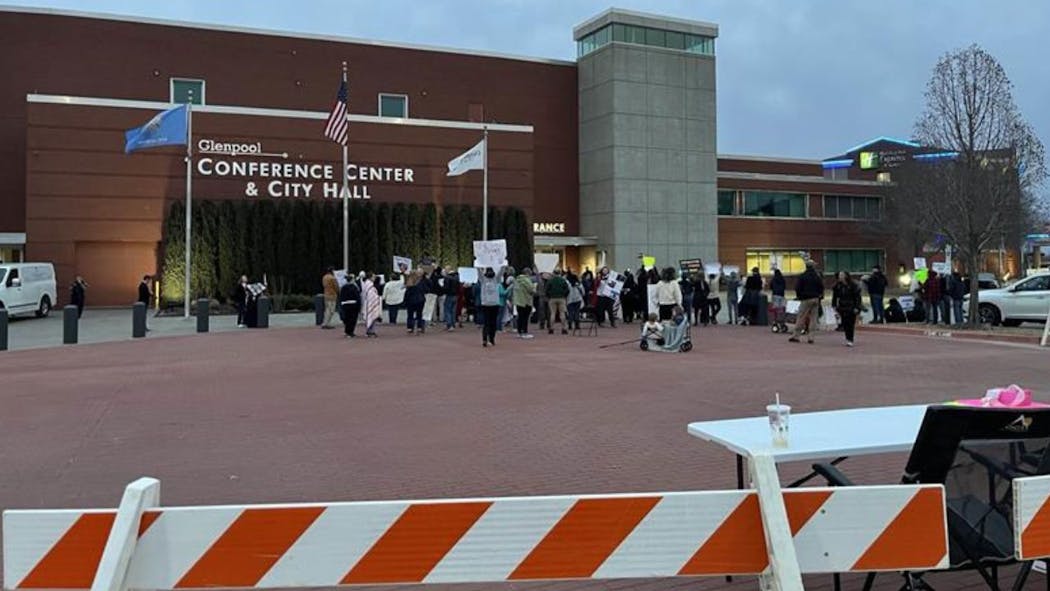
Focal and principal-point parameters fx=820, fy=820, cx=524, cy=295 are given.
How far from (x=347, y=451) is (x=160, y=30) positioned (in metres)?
35.9

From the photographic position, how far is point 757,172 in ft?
180

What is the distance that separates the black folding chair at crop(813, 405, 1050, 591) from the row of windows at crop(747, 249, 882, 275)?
48.2 meters

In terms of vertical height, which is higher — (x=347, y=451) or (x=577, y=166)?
(x=577, y=166)

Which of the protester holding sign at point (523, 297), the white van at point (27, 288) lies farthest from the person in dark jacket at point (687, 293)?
the white van at point (27, 288)

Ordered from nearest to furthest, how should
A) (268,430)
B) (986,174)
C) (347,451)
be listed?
1. (347,451)
2. (268,430)
3. (986,174)

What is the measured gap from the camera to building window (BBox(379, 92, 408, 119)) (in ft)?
135

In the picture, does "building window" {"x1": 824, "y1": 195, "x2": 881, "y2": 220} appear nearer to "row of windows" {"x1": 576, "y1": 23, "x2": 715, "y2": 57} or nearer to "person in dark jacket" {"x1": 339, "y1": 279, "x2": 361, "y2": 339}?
"row of windows" {"x1": 576, "y1": 23, "x2": 715, "y2": 57}

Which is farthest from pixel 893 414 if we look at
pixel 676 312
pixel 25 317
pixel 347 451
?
pixel 25 317

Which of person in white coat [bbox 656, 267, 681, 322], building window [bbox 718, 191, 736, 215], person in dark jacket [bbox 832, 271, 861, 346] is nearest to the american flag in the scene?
person in white coat [bbox 656, 267, 681, 322]

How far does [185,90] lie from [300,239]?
32.6ft

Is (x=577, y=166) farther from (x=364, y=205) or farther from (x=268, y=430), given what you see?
(x=268, y=430)

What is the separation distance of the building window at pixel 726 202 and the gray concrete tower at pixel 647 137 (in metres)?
6.56

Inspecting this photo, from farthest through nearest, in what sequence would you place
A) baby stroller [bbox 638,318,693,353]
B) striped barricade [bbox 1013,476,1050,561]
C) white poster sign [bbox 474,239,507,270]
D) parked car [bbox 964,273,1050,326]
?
1. white poster sign [bbox 474,239,507,270]
2. parked car [bbox 964,273,1050,326]
3. baby stroller [bbox 638,318,693,353]
4. striped barricade [bbox 1013,476,1050,561]

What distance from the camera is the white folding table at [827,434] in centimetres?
383
